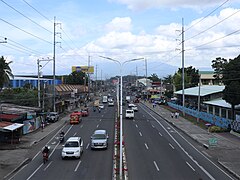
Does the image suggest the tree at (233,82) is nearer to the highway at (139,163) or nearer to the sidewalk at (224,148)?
the sidewalk at (224,148)

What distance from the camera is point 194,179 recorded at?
2002cm

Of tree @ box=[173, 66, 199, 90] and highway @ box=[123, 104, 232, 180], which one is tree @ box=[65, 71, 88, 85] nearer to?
tree @ box=[173, 66, 199, 90]

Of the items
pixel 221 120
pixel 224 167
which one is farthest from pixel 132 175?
pixel 221 120

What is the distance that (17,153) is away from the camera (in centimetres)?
2897

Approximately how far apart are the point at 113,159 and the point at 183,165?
5168 mm

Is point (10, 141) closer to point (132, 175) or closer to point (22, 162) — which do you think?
point (22, 162)

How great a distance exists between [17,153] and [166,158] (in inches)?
485

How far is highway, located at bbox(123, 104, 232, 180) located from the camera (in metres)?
21.2

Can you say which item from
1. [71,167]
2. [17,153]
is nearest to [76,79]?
[17,153]

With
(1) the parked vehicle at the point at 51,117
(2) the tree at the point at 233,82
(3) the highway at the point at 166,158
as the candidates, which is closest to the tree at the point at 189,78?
(1) the parked vehicle at the point at 51,117

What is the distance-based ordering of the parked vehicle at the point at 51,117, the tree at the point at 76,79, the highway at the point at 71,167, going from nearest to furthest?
the highway at the point at 71,167 < the parked vehicle at the point at 51,117 < the tree at the point at 76,79

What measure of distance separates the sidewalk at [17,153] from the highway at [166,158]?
7.73 meters

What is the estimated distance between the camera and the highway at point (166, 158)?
21.2m

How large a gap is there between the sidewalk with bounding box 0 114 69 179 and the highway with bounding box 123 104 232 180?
773 centimetres
